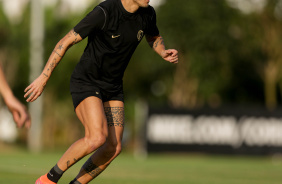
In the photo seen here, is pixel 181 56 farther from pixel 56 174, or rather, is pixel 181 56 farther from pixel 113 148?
pixel 56 174

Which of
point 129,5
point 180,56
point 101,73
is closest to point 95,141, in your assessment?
point 101,73

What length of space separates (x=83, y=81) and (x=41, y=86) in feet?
3.02

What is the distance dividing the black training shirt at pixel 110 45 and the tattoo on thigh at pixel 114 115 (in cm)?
27

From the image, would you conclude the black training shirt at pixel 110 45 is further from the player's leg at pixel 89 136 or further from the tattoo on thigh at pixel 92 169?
the tattoo on thigh at pixel 92 169

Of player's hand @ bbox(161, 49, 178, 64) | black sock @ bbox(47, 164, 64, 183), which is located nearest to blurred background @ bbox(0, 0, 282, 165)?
player's hand @ bbox(161, 49, 178, 64)

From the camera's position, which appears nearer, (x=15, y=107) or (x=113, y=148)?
(x=15, y=107)

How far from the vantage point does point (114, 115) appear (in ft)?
29.3

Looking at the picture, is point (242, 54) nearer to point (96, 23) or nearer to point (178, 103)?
point (178, 103)

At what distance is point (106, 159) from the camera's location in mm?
8930

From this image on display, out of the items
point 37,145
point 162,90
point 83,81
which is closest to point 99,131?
point 83,81

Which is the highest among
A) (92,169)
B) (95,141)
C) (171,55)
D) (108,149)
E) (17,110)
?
(171,55)

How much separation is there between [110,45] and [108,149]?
123cm

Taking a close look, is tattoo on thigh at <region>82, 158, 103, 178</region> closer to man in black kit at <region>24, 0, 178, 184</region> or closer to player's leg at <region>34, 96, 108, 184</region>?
man in black kit at <region>24, 0, 178, 184</region>

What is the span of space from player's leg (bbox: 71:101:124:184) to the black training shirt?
28 centimetres
